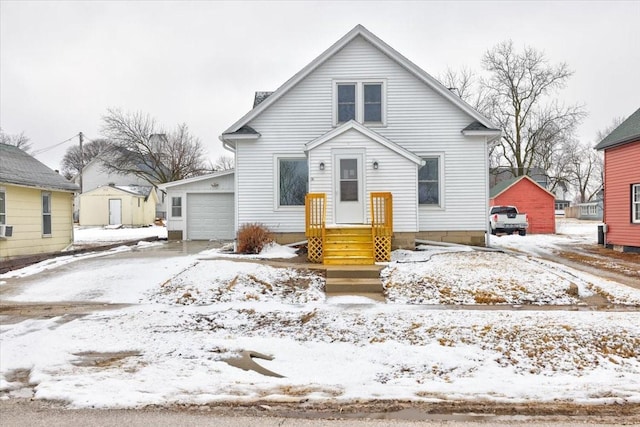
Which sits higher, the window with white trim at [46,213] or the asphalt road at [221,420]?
the window with white trim at [46,213]

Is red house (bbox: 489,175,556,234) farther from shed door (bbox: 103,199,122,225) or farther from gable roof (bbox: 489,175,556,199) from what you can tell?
shed door (bbox: 103,199,122,225)

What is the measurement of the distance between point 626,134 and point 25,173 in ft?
70.9

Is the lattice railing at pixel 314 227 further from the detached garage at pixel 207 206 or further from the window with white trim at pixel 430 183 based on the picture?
the detached garage at pixel 207 206

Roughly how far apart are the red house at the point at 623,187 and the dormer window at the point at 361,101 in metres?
9.16

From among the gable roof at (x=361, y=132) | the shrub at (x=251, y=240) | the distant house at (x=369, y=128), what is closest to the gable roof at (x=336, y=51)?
the distant house at (x=369, y=128)

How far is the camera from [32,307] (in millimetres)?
8086

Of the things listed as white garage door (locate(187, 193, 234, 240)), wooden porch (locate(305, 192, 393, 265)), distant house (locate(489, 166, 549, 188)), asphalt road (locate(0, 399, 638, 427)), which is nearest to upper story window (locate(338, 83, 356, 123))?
wooden porch (locate(305, 192, 393, 265))

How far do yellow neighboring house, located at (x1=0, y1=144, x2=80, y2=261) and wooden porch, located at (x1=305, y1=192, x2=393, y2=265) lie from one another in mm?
9737

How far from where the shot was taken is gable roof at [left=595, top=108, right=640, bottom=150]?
16.0 metres

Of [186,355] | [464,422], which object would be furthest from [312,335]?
[464,422]

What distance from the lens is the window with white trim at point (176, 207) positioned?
20.5 meters

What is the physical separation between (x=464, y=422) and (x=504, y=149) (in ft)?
132

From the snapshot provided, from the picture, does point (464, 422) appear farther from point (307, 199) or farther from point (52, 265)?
point (52, 265)

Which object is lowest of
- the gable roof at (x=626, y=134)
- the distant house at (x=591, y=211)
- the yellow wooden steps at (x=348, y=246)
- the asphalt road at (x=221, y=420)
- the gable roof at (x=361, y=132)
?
the asphalt road at (x=221, y=420)
